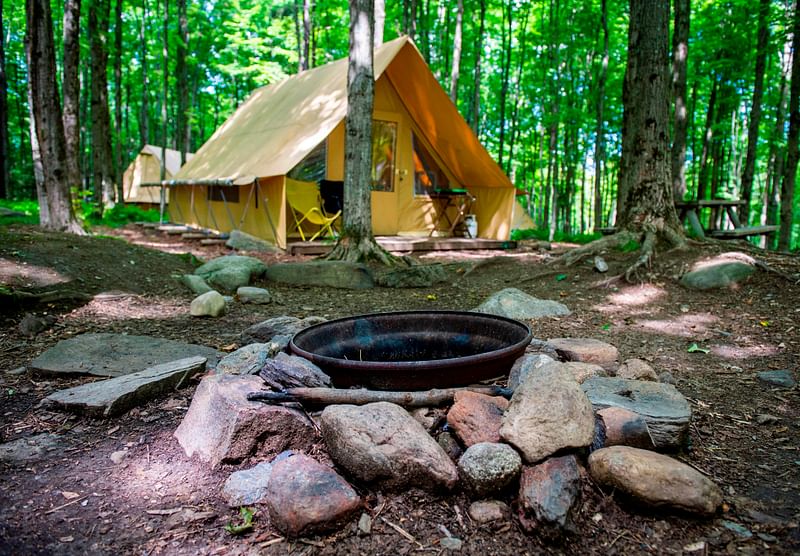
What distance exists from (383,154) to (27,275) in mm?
7036

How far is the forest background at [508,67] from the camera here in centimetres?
1242

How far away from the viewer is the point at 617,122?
1975cm

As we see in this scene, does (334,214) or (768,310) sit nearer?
(768,310)

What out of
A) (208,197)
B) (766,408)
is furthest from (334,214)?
(766,408)

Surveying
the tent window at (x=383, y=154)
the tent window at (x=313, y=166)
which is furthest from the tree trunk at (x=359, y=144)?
the tent window at (x=383, y=154)

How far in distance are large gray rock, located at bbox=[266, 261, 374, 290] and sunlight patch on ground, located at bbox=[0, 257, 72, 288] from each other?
2.26 m

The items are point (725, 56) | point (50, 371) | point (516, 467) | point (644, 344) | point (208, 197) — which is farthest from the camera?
point (725, 56)

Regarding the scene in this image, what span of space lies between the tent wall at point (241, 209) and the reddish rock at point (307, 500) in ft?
23.4

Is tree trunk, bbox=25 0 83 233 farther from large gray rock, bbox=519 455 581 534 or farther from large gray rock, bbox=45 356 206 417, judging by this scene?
large gray rock, bbox=519 455 581 534

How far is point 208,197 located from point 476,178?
5988 mm

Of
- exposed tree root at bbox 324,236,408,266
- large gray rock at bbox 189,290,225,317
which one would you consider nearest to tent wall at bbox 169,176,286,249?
exposed tree root at bbox 324,236,408,266

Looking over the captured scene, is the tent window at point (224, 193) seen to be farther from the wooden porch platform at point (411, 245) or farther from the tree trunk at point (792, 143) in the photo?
the tree trunk at point (792, 143)

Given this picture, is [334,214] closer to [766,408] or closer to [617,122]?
[766,408]

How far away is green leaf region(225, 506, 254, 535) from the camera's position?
1.72 metres
